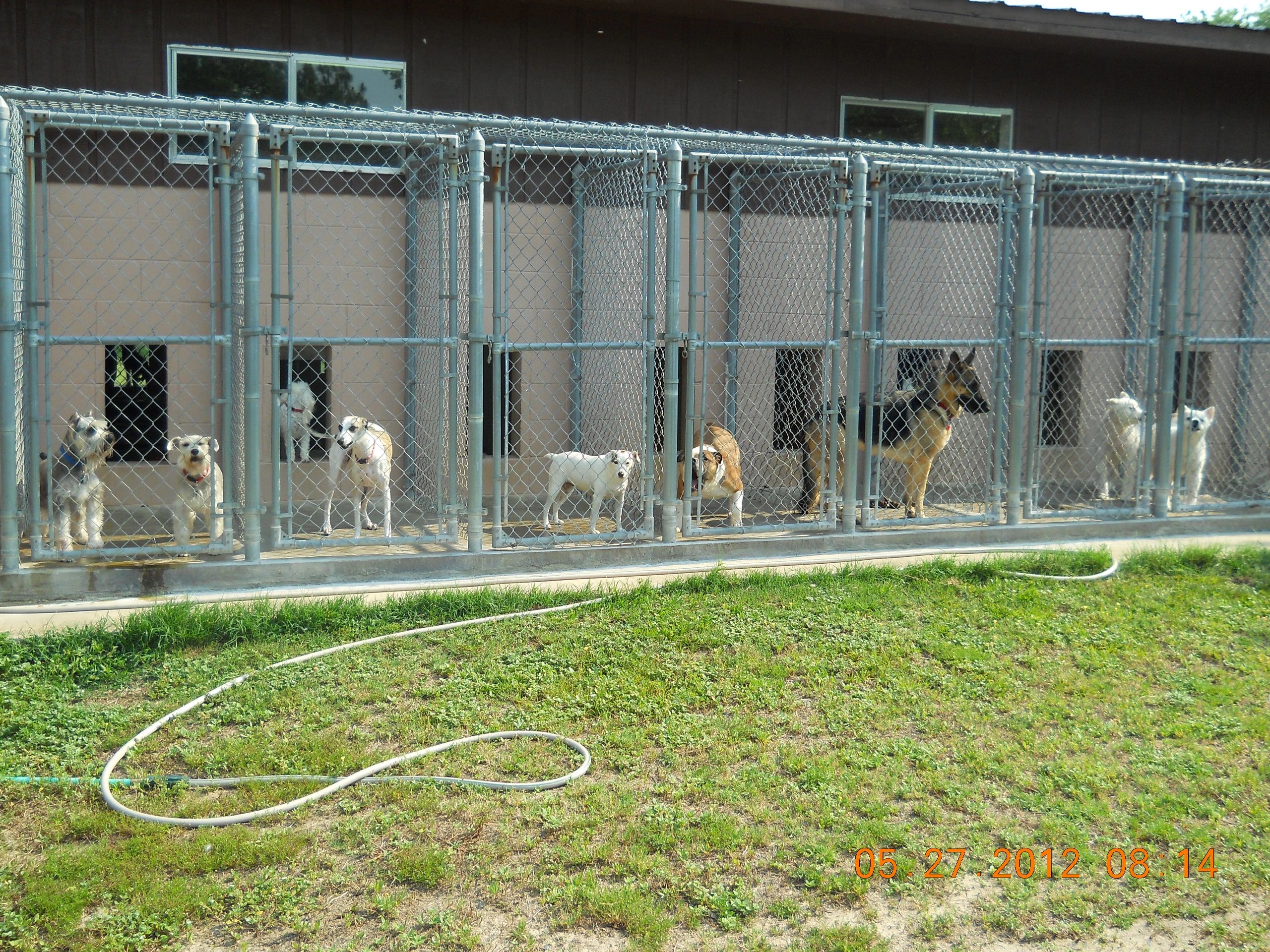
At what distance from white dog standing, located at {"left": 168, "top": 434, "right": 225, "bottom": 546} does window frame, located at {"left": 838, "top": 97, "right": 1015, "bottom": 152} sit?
6.42m

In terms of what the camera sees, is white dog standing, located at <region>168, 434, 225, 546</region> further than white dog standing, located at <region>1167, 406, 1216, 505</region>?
No

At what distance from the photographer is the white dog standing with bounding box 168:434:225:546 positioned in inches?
260

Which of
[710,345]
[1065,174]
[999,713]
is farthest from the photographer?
[1065,174]

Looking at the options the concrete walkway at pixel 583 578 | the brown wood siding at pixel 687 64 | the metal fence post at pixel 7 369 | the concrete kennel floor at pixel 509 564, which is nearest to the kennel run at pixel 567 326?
the metal fence post at pixel 7 369

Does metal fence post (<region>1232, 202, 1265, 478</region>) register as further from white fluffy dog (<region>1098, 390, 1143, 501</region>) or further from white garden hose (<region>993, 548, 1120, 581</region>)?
white garden hose (<region>993, 548, 1120, 581</region>)

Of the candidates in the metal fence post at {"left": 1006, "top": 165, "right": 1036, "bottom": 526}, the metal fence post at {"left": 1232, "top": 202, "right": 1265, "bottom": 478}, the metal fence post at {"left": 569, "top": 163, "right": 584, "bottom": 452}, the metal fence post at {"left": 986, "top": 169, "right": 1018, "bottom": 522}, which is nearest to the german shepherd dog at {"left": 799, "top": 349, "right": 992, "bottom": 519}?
the metal fence post at {"left": 986, "top": 169, "right": 1018, "bottom": 522}

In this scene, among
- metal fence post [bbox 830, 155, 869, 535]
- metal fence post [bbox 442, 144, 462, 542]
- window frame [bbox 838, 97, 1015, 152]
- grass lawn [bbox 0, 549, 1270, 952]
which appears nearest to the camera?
grass lawn [bbox 0, 549, 1270, 952]

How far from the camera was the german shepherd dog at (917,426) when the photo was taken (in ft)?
27.6

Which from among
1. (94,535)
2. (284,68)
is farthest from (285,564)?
(284,68)

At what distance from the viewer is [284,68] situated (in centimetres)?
875

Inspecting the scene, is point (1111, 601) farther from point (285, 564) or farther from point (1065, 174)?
point (285, 564)

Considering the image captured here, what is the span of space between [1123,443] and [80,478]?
7.73 metres

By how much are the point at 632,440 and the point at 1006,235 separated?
10.3ft
